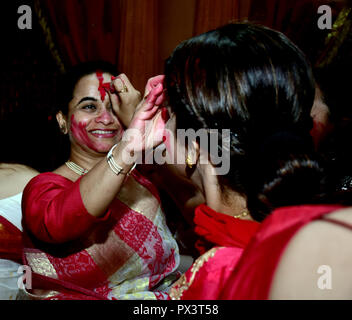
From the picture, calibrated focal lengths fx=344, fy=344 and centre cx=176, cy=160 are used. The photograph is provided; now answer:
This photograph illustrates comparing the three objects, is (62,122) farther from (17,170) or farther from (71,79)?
(17,170)

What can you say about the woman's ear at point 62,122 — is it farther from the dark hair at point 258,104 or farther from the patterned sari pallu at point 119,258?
the dark hair at point 258,104

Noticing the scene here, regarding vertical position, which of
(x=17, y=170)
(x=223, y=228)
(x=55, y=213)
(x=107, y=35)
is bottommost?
(x=17, y=170)

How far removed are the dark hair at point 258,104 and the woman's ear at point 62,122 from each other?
3.20 ft

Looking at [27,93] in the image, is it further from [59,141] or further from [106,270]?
[106,270]

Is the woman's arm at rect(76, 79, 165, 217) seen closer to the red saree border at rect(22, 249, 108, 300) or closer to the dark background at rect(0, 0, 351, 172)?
the red saree border at rect(22, 249, 108, 300)

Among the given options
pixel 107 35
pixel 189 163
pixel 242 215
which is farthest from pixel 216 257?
pixel 107 35

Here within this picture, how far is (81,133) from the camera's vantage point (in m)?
1.59

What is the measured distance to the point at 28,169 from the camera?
1.89 metres

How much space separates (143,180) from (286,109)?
101 centimetres

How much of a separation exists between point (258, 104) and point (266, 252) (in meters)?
0.34

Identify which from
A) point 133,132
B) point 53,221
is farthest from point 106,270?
point 133,132

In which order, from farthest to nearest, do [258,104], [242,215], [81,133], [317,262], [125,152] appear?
[81,133]
[125,152]
[242,215]
[258,104]
[317,262]

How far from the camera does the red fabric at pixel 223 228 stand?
31.7 inches

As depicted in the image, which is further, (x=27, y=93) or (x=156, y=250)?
(x=27, y=93)
